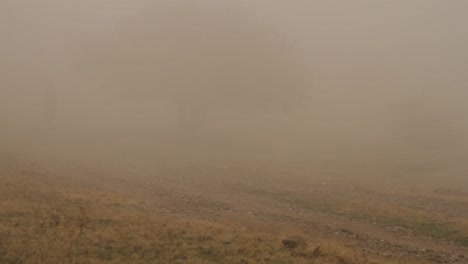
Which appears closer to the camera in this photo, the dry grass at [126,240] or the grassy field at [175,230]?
the dry grass at [126,240]

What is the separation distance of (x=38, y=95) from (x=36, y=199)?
105 m

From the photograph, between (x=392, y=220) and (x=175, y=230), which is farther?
(x=392, y=220)

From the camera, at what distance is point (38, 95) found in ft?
400

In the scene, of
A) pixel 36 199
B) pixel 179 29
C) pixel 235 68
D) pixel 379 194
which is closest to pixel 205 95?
pixel 235 68

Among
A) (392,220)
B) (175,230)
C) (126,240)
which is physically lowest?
(126,240)

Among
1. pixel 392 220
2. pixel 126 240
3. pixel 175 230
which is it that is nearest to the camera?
pixel 126 240

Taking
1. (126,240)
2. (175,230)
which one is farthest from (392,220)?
(126,240)

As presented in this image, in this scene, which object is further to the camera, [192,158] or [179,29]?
[179,29]

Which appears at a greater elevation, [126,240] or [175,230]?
[175,230]

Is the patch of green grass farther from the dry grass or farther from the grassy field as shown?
the dry grass

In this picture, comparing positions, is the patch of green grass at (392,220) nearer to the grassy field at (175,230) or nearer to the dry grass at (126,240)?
the grassy field at (175,230)

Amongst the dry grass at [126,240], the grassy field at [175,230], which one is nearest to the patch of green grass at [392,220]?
the grassy field at [175,230]

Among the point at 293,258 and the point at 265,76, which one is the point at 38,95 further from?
the point at 293,258

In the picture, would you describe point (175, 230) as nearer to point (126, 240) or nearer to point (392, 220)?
point (126, 240)
